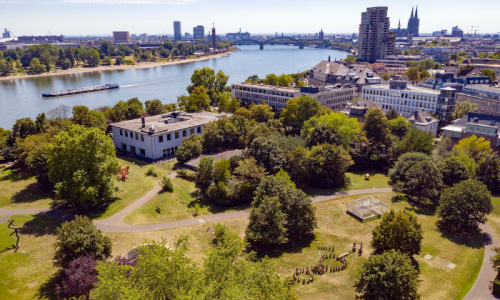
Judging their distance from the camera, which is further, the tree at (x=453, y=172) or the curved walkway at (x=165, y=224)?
the tree at (x=453, y=172)

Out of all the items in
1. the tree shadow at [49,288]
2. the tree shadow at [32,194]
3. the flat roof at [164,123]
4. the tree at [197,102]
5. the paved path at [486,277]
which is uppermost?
the tree at [197,102]

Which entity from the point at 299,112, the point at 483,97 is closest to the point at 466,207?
the point at 299,112

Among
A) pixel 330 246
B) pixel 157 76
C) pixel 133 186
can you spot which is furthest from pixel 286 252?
pixel 157 76

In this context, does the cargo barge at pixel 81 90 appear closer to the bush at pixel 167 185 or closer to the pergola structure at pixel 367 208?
the bush at pixel 167 185

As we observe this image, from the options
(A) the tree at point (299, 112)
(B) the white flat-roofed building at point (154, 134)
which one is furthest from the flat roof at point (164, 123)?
(A) the tree at point (299, 112)

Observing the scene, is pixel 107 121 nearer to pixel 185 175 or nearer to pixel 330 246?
pixel 185 175

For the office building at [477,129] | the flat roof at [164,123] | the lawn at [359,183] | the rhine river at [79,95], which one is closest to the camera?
the lawn at [359,183]

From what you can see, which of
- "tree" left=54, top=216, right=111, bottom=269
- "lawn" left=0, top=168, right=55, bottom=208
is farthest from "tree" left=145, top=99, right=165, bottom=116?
"tree" left=54, top=216, right=111, bottom=269
